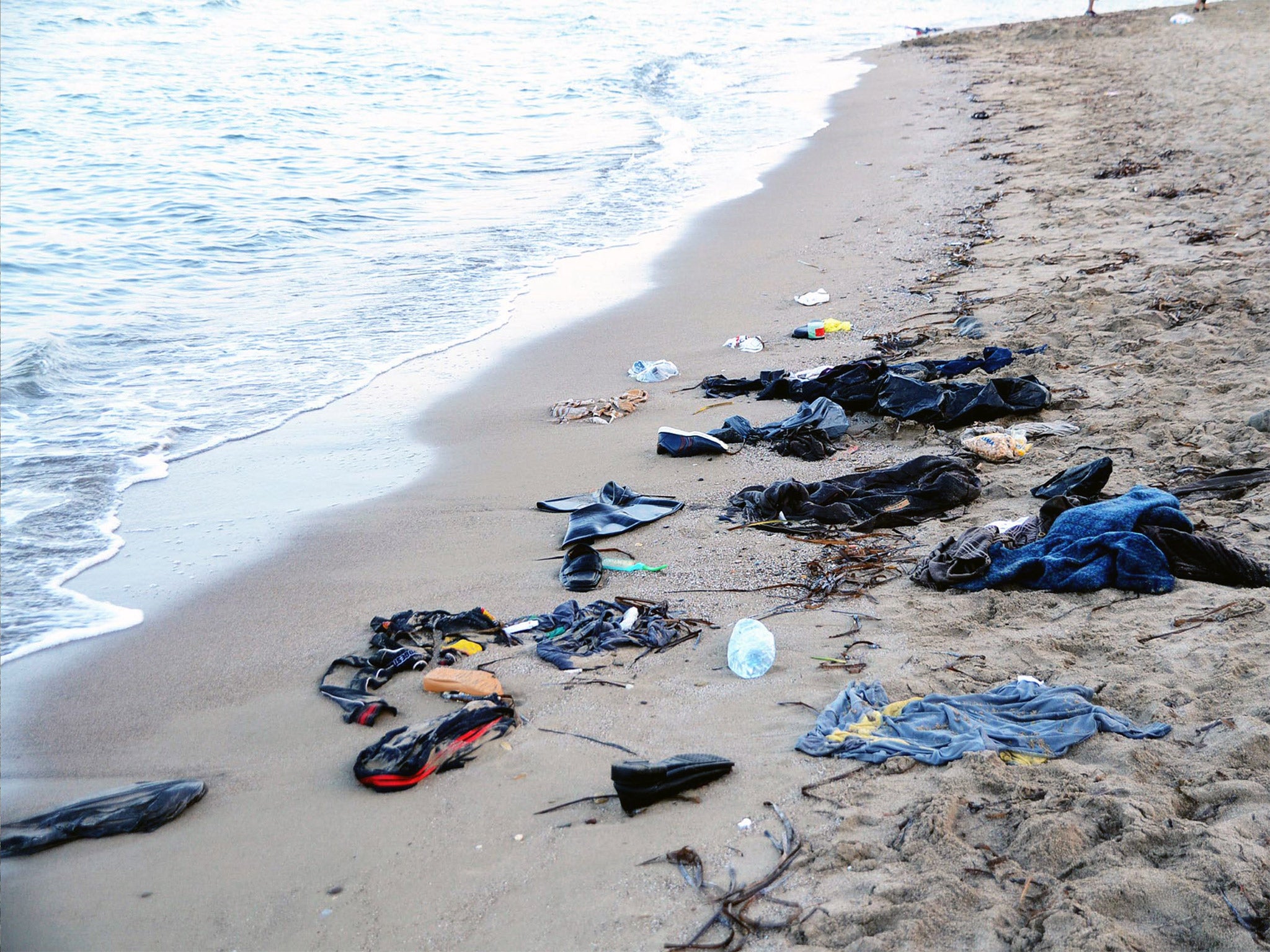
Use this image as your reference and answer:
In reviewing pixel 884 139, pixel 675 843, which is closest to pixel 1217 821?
pixel 675 843

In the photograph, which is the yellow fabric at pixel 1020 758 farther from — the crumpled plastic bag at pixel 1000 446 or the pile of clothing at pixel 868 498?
the crumpled plastic bag at pixel 1000 446

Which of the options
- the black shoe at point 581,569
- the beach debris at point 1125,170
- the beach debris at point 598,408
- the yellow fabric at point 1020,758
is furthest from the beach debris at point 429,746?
the beach debris at point 1125,170

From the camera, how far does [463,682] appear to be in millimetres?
3416

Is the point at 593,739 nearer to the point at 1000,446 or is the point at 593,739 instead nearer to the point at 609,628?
the point at 609,628

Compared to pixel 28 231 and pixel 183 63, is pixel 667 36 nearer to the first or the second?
pixel 183 63

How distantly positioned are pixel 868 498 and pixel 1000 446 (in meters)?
0.92

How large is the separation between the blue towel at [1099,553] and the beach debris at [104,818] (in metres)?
3.08

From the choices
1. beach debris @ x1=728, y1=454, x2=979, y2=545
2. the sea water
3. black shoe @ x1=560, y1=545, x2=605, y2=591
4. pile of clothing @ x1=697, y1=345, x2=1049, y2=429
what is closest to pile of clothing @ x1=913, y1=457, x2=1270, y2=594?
beach debris @ x1=728, y1=454, x2=979, y2=545

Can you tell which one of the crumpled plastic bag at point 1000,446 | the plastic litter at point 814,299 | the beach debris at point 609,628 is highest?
the plastic litter at point 814,299

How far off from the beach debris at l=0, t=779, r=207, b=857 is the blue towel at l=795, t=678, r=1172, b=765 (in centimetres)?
210

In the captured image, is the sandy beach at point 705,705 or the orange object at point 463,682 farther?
the orange object at point 463,682

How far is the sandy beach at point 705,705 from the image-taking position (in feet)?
7.54

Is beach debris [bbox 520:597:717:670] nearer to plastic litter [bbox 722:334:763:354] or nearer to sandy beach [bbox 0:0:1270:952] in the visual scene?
sandy beach [bbox 0:0:1270:952]

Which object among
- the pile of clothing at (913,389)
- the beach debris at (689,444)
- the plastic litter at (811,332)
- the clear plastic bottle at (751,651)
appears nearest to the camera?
the clear plastic bottle at (751,651)
